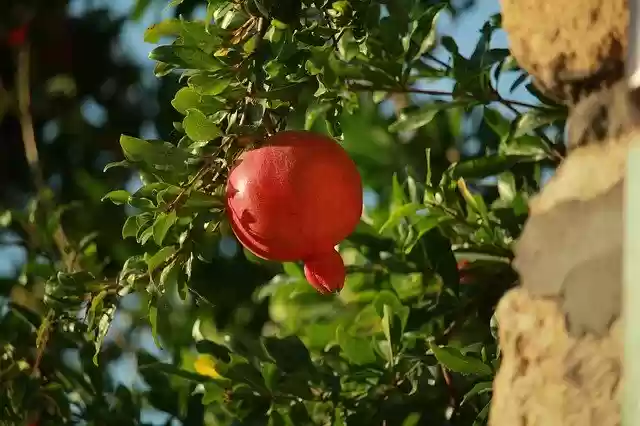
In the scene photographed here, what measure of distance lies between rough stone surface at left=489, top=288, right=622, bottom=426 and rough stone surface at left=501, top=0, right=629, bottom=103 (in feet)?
0.45

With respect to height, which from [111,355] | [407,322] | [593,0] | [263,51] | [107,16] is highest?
[593,0]

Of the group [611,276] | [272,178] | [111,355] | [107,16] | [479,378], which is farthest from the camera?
[107,16]

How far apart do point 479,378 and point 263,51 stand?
0.35m

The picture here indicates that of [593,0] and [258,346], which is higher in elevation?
[593,0]

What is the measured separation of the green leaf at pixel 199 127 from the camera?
25.3 inches

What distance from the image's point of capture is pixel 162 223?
663 mm

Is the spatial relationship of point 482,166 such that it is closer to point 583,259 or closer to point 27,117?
point 583,259

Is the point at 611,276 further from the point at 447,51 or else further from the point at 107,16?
the point at 107,16

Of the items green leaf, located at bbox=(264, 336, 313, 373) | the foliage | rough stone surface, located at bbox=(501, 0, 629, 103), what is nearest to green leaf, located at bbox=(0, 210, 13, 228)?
the foliage

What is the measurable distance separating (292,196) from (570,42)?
21cm

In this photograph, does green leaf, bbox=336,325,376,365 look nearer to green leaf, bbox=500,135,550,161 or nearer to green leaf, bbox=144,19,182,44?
green leaf, bbox=500,135,550,161

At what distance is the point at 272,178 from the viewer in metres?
0.63

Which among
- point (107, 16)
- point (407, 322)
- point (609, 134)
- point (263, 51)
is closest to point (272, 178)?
point (263, 51)

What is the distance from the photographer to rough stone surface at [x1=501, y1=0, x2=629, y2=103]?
0.54 meters
